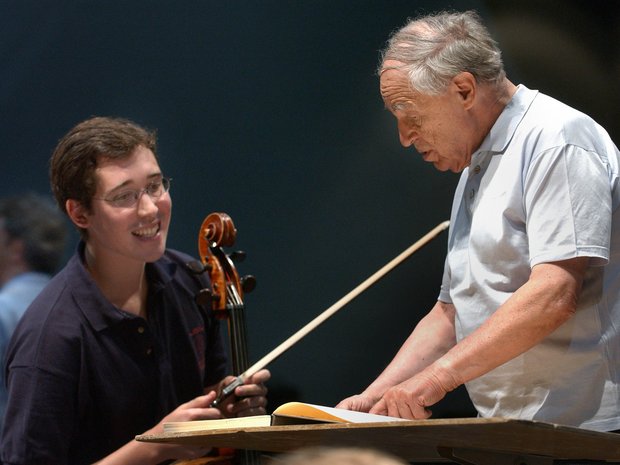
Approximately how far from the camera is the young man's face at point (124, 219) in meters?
2.61

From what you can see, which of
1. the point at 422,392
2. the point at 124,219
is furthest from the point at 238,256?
the point at 422,392

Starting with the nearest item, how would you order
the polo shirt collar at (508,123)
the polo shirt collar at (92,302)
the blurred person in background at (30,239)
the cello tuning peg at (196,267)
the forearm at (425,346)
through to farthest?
the polo shirt collar at (508,123) → the forearm at (425,346) → the polo shirt collar at (92,302) → the cello tuning peg at (196,267) → the blurred person in background at (30,239)

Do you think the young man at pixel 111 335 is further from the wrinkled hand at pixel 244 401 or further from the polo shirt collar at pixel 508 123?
the polo shirt collar at pixel 508 123

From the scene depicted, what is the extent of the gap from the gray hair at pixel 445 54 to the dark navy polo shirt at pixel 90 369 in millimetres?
1026

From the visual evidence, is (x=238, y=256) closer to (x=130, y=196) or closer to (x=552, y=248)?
(x=130, y=196)

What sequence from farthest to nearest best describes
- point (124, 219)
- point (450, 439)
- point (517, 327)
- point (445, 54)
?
point (124, 219) < point (445, 54) < point (517, 327) < point (450, 439)

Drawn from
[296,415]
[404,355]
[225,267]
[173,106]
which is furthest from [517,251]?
[173,106]

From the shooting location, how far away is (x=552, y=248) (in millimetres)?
1771

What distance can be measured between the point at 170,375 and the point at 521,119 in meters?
1.20

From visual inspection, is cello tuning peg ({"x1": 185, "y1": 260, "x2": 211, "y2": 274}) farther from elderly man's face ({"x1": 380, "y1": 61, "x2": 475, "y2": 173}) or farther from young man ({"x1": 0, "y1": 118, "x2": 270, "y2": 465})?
elderly man's face ({"x1": 380, "y1": 61, "x2": 475, "y2": 173})

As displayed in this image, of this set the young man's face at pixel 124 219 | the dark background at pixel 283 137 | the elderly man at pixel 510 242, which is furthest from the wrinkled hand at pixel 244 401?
the dark background at pixel 283 137

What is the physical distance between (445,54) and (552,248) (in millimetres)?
470

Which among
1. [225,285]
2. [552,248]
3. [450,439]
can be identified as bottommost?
[450,439]

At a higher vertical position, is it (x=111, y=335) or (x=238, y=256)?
(x=238, y=256)
